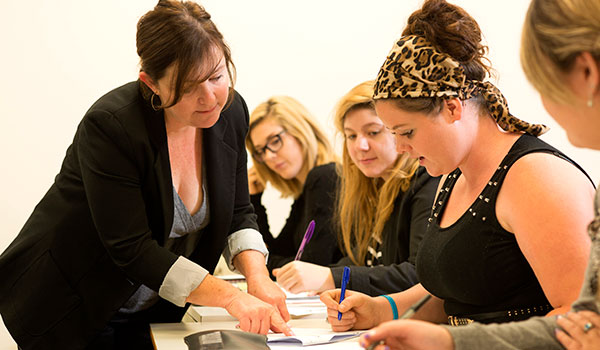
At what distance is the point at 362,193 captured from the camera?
7.18 feet

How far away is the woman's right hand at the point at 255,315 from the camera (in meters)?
1.39

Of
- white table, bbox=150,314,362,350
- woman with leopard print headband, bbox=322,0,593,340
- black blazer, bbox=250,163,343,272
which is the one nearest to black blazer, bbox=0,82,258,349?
white table, bbox=150,314,362,350

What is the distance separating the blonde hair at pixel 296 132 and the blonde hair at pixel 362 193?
0.65 metres

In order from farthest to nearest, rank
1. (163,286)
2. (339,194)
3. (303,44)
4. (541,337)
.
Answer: (303,44), (339,194), (163,286), (541,337)

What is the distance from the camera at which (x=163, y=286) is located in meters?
1.43

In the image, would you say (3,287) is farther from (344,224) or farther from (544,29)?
(544,29)

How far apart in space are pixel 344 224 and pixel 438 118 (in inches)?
41.0

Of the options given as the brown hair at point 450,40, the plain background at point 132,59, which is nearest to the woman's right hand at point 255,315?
the brown hair at point 450,40

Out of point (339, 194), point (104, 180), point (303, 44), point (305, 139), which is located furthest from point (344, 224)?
point (303, 44)

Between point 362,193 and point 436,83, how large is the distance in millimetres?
965

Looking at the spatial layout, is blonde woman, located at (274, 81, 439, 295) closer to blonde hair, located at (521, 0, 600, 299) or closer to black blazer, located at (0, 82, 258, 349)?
black blazer, located at (0, 82, 258, 349)

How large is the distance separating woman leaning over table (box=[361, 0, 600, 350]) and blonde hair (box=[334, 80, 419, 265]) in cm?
114

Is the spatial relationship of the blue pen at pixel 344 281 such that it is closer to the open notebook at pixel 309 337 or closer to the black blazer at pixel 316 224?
the open notebook at pixel 309 337

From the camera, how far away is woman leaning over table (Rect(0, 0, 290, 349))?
143 cm
